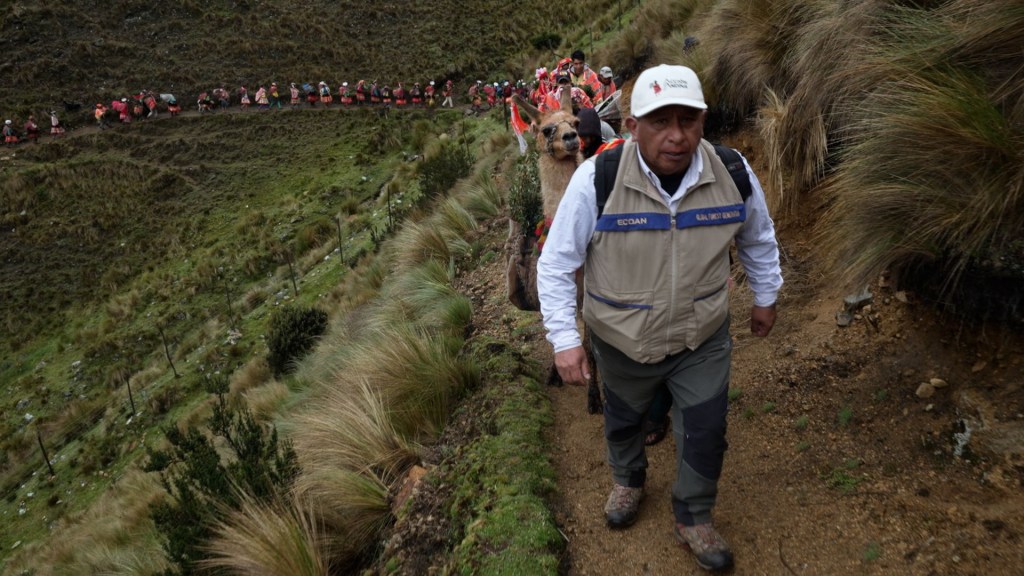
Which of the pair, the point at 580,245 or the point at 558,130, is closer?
the point at 580,245

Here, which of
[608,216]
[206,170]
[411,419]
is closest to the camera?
[608,216]

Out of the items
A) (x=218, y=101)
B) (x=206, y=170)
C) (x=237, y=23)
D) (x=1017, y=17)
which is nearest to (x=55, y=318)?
(x=206, y=170)

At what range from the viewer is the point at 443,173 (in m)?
15.6

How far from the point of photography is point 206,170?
109 feet

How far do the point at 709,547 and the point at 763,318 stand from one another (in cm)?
106

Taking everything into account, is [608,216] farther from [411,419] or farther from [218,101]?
[218,101]

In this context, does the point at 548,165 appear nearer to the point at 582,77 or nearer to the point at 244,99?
the point at 582,77

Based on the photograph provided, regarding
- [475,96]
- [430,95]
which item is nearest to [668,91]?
[475,96]

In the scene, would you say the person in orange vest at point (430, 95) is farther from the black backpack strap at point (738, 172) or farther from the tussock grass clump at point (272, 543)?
the black backpack strap at point (738, 172)

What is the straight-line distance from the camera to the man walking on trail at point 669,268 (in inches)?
109

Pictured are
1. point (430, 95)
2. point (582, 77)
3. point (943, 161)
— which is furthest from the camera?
point (430, 95)

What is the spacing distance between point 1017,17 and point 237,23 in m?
50.7

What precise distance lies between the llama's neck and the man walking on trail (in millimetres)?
1883

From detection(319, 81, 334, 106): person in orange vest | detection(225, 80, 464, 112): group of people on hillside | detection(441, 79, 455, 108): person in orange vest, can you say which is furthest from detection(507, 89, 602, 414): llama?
detection(319, 81, 334, 106): person in orange vest
